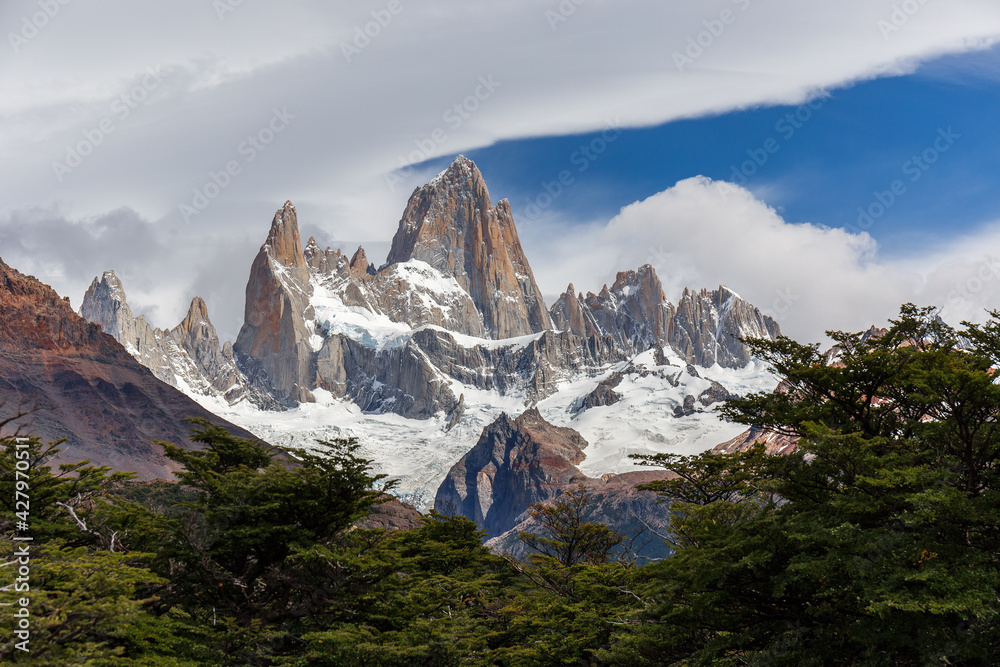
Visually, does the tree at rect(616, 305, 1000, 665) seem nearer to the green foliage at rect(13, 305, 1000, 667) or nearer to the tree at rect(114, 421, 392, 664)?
the green foliage at rect(13, 305, 1000, 667)

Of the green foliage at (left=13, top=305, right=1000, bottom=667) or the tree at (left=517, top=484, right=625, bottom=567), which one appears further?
the tree at (left=517, top=484, right=625, bottom=567)

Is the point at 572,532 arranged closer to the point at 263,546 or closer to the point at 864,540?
the point at 263,546

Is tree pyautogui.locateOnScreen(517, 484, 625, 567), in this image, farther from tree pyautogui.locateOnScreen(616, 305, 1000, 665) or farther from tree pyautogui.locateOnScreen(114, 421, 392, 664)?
tree pyautogui.locateOnScreen(616, 305, 1000, 665)

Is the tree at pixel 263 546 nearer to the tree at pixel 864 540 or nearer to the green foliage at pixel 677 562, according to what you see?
the green foliage at pixel 677 562

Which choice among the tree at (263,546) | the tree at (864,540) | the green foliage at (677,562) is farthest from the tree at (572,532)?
the tree at (864,540)

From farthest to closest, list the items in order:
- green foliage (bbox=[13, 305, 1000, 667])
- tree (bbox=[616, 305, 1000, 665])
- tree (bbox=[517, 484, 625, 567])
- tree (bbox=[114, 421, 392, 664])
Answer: tree (bbox=[517, 484, 625, 567]) < tree (bbox=[114, 421, 392, 664]) < green foliage (bbox=[13, 305, 1000, 667]) < tree (bbox=[616, 305, 1000, 665])

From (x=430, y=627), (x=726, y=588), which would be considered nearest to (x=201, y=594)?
(x=430, y=627)

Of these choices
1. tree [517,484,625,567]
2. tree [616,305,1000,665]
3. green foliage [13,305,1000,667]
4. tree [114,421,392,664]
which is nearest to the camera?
tree [616,305,1000,665]

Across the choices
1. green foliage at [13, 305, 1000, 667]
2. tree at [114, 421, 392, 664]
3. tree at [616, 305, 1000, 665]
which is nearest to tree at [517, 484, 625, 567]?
green foliage at [13, 305, 1000, 667]

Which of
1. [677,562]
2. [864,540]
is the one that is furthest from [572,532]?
[864,540]

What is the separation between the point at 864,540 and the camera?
64.3 feet

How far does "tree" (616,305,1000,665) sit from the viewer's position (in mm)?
18250

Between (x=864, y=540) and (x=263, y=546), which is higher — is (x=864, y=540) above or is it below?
above

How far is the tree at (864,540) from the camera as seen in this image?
1825 cm
